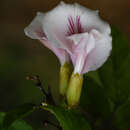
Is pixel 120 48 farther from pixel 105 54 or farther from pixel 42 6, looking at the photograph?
pixel 42 6

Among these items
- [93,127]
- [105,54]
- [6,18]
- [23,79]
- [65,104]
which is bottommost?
[23,79]

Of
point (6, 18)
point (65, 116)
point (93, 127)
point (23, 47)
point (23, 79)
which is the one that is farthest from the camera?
point (6, 18)

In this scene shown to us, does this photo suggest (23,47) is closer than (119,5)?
Yes

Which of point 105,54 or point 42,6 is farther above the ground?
point 105,54

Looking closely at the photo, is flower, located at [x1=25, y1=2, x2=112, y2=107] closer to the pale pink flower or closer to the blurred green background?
the pale pink flower

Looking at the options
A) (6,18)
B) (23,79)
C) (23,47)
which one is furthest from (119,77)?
(6,18)

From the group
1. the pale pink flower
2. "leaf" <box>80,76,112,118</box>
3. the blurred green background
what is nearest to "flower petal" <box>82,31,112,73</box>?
the pale pink flower

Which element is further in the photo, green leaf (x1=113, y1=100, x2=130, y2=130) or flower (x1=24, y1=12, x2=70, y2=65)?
green leaf (x1=113, y1=100, x2=130, y2=130)

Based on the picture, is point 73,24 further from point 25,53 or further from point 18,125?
point 25,53
